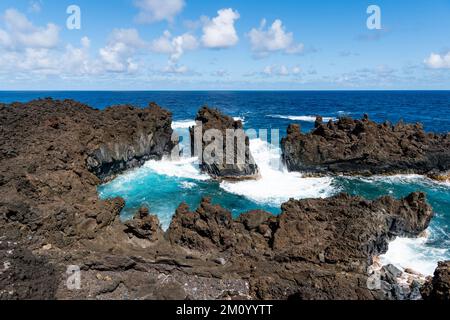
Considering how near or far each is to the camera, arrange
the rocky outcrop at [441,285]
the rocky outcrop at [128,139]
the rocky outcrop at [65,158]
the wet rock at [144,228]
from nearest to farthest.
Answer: the rocky outcrop at [441,285], the rocky outcrop at [65,158], the wet rock at [144,228], the rocky outcrop at [128,139]

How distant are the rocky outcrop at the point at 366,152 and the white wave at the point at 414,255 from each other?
54.6 ft

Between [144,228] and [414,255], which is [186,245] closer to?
[144,228]

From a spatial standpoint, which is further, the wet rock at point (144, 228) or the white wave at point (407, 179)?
the white wave at point (407, 179)

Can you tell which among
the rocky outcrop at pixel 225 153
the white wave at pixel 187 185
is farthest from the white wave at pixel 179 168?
the white wave at pixel 187 185

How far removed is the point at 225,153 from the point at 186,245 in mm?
20815

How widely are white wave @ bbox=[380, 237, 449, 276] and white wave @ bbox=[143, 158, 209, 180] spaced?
70.9 feet

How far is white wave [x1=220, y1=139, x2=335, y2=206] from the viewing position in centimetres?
3403

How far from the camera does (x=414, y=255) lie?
2227cm

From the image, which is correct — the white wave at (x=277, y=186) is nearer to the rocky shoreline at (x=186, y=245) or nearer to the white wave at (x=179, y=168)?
the white wave at (x=179, y=168)

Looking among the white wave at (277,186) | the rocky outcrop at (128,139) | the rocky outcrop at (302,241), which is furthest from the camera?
the rocky outcrop at (128,139)

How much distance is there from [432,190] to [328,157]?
10.6 m

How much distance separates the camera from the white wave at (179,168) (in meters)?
41.1

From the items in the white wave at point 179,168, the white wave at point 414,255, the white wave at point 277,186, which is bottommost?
the white wave at point 414,255
